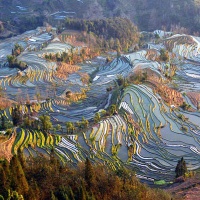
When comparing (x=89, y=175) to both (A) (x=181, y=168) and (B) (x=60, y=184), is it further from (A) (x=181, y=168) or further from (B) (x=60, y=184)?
(A) (x=181, y=168)

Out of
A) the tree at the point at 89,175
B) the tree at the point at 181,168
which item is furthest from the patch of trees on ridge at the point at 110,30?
the tree at the point at 89,175

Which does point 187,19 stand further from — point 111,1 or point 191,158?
point 191,158

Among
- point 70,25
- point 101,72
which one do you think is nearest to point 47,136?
point 101,72

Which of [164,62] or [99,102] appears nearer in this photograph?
[99,102]

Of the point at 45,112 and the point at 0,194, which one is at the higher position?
the point at 0,194

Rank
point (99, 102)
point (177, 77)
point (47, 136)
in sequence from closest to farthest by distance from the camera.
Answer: point (47, 136), point (99, 102), point (177, 77)

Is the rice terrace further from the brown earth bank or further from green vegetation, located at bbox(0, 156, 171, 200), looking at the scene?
green vegetation, located at bbox(0, 156, 171, 200)

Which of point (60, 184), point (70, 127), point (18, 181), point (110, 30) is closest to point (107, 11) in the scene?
point (110, 30)
